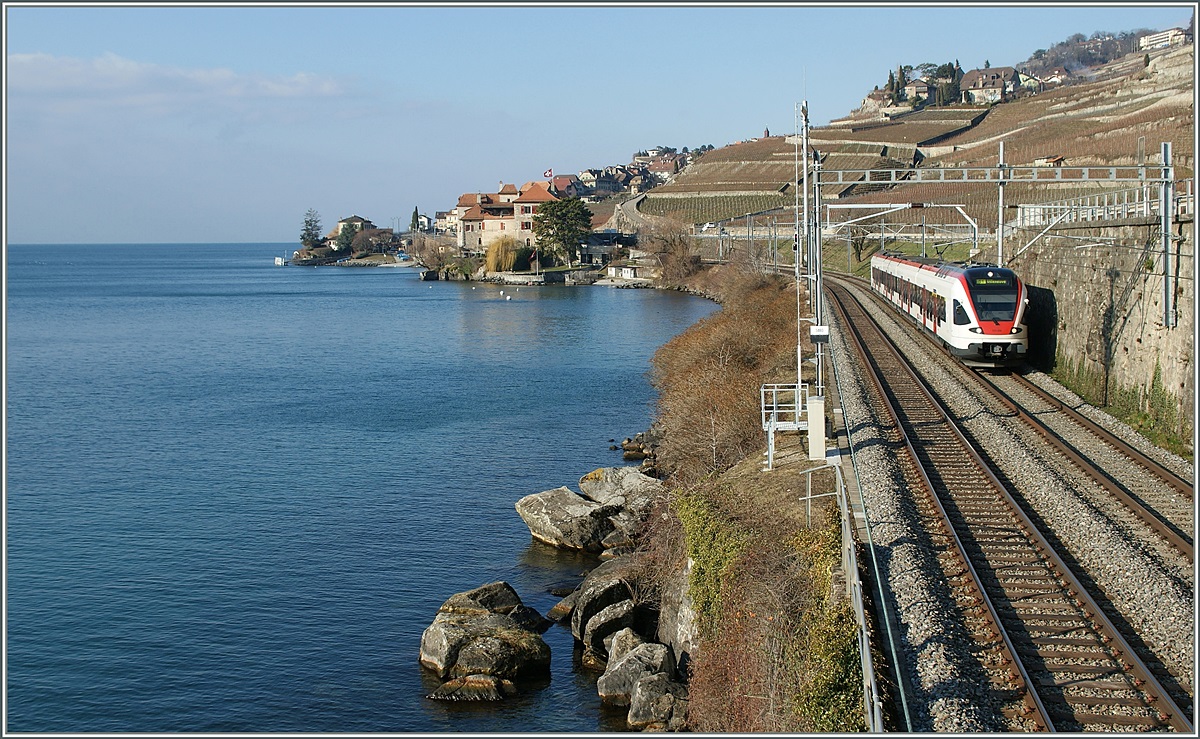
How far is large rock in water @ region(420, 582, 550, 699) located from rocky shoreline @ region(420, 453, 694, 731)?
0.02 metres

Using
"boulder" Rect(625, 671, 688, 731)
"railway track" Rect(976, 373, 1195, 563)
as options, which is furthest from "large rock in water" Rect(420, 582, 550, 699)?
"railway track" Rect(976, 373, 1195, 563)

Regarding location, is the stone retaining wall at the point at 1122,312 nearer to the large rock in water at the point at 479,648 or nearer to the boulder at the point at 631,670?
the boulder at the point at 631,670

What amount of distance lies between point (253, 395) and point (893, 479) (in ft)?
127

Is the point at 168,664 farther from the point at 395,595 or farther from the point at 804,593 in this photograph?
the point at 804,593

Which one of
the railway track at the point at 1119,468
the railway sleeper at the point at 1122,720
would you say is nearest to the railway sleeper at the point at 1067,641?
the railway sleeper at the point at 1122,720

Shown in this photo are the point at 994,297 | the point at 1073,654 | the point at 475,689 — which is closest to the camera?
the point at 1073,654

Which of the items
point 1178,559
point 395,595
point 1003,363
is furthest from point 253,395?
point 1178,559

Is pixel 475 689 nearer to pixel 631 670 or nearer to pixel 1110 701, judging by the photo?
pixel 631 670

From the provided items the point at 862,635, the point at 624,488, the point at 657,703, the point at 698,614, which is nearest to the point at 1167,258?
the point at 698,614

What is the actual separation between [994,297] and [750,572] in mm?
17179

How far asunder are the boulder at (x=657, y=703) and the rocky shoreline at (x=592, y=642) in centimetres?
2

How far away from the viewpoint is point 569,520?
90.3ft

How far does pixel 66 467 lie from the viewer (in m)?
37.2

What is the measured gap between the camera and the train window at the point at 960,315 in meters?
30.4
